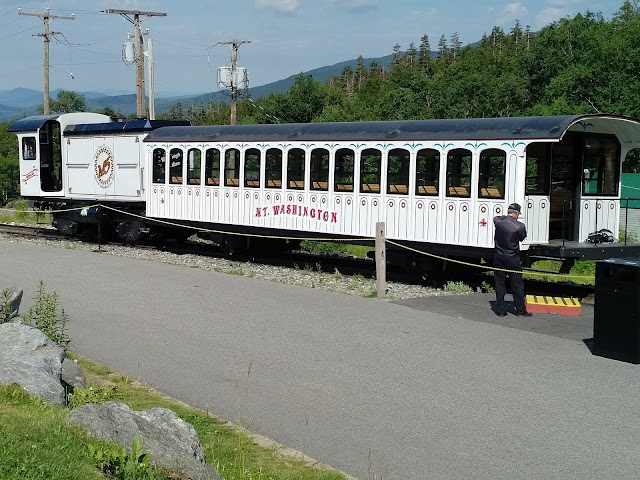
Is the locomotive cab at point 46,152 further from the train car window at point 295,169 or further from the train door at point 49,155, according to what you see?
the train car window at point 295,169

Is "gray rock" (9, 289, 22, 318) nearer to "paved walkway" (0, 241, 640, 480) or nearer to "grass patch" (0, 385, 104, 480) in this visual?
"paved walkway" (0, 241, 640, 480)

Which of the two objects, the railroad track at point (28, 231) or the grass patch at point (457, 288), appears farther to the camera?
the railroad track at point (28, 231)

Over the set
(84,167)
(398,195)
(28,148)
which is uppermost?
(28,148)

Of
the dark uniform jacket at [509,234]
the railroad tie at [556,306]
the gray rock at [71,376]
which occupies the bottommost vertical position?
the railroad tie at [556,306]

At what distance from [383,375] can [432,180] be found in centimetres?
722

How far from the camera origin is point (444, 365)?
31.5 ft

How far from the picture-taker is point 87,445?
226 inches

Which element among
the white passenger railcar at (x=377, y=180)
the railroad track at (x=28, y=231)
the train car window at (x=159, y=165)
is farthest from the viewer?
the railroad track at (x=28, y=231)

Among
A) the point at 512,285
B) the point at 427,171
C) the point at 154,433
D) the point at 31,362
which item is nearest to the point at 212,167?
the point at 427,171

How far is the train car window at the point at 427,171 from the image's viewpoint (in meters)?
15.7

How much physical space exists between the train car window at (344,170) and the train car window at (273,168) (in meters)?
1.72

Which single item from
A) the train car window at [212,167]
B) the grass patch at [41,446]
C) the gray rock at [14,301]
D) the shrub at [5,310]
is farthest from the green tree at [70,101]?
the grass patch at [41,446]

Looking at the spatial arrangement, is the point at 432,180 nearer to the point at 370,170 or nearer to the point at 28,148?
the point at 370,170

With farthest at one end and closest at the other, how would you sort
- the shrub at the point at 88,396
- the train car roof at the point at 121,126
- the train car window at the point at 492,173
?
the train car roof at the point at 121,126
the train car window at the point at 492,173
the shrub at the point at 88,396
